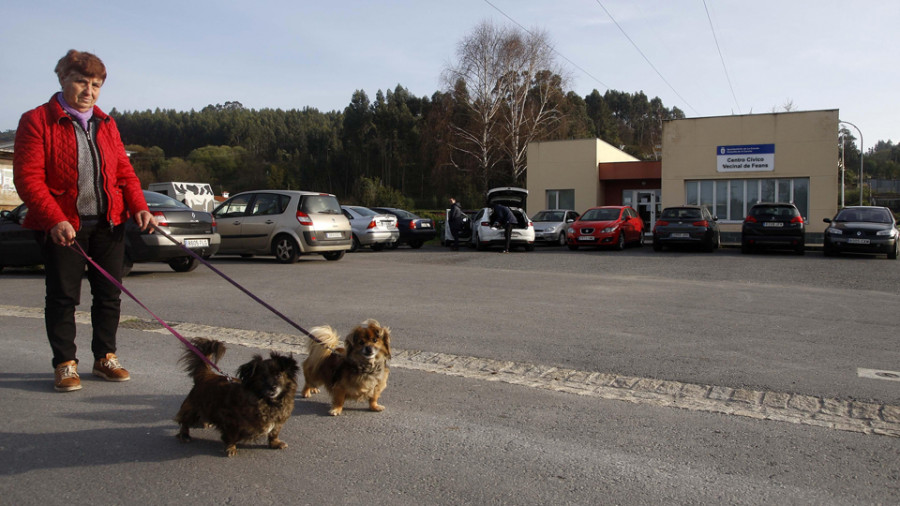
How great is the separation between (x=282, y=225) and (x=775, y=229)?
14.1 meters

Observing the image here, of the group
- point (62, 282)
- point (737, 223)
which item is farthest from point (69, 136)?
point (737, 223)

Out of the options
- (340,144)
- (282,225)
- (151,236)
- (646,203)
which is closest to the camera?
(151,236)

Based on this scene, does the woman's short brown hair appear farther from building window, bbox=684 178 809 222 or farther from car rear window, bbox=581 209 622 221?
building window, bbox=684 178 809 222

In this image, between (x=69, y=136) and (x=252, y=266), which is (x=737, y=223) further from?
(x=69, y=136)

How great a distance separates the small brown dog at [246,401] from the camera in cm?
348

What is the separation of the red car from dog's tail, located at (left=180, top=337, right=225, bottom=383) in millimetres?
18577

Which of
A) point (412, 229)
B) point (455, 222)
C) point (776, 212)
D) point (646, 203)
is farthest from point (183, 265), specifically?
point (646, 203)

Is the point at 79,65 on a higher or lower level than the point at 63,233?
higher

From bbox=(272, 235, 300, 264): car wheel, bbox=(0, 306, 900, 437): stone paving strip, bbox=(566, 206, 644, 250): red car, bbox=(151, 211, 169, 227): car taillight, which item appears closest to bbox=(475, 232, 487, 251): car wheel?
bbox=(566, 206, 644, 250): red car

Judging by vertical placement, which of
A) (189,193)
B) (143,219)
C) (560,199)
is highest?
(189,193)

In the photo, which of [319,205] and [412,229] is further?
[412,229]

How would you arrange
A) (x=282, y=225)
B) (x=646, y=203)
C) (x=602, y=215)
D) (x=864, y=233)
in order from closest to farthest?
(x=282, y=225), (x=864, y=233), (x=602, y=215), (x=646, y=203)

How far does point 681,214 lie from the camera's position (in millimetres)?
20875

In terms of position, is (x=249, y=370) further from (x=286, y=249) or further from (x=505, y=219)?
(x=505, y=219)
